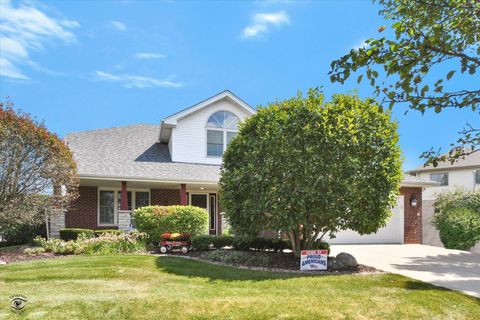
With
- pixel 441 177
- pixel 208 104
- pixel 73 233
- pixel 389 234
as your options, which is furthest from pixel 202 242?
pixel 441 177

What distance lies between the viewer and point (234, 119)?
20.1 metres

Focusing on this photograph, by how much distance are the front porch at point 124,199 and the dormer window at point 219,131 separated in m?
2.05

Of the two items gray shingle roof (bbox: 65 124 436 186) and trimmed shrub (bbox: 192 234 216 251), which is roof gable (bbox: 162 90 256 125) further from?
trimmed shrub (bbox: 192 234 216 251)

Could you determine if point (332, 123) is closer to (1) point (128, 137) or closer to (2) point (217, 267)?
(2) point (217, 267)

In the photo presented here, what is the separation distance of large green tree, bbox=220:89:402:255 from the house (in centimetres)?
734

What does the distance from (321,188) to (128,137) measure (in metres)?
14.4

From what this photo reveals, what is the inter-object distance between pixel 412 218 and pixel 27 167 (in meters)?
17.5

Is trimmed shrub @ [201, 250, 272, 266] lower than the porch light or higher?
lower

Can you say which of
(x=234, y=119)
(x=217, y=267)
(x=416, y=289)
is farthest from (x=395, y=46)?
(x=234, y=119)

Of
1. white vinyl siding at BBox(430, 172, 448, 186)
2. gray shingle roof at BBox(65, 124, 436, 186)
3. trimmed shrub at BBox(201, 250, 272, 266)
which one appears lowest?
trimmed shrub at BBox(201, 250, 272, 266)

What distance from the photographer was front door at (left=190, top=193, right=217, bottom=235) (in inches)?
824

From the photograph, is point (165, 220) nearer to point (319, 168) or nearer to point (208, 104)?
point (319, 168)

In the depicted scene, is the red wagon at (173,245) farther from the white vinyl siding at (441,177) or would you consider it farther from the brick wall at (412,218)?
the white vinyl siding at (441,177)

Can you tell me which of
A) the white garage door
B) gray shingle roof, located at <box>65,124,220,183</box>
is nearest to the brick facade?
the white garage door
